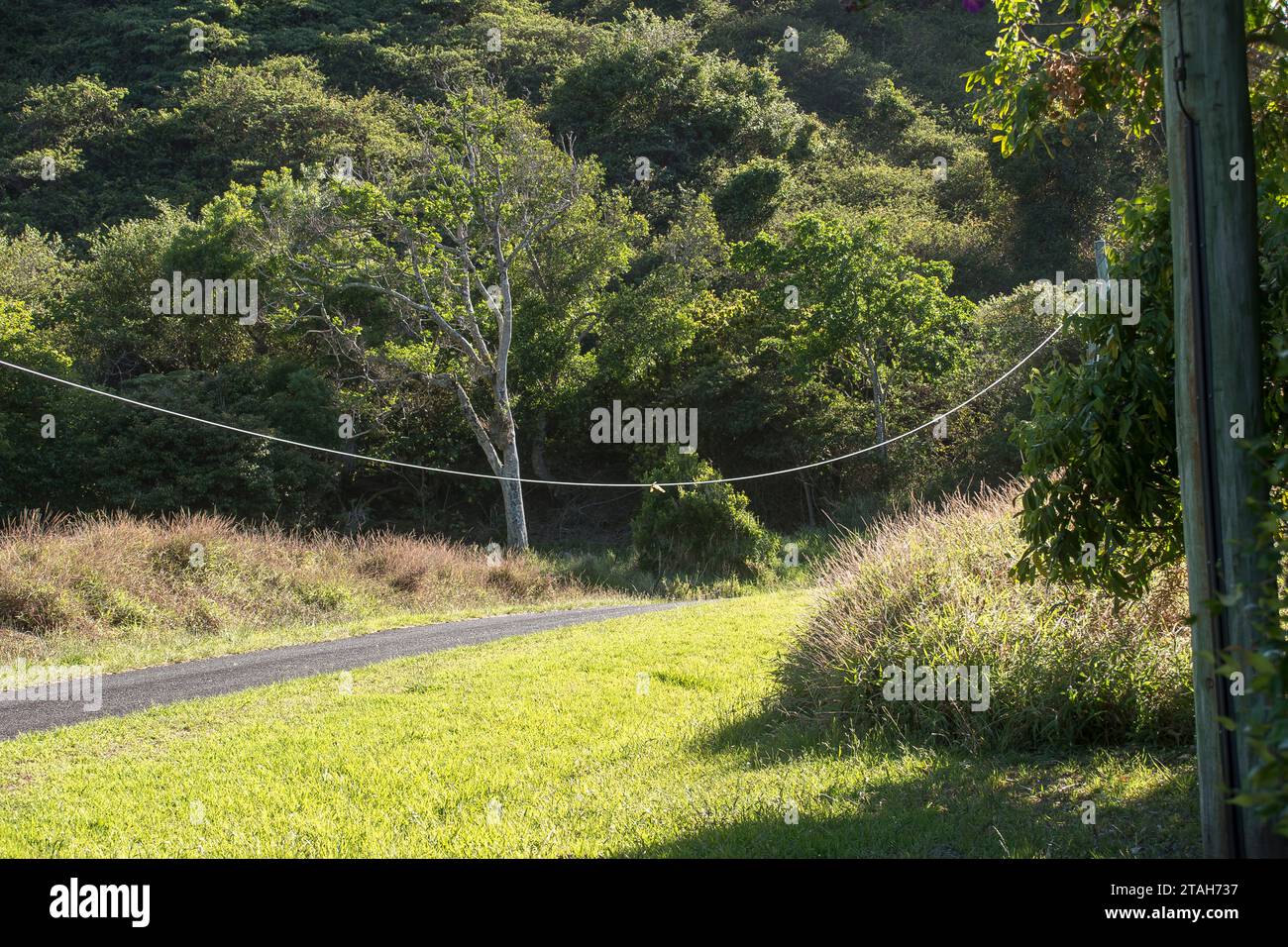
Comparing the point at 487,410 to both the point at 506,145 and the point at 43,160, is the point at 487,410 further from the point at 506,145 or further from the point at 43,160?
the point at 43,160

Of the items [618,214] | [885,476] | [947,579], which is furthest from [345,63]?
[947,579]

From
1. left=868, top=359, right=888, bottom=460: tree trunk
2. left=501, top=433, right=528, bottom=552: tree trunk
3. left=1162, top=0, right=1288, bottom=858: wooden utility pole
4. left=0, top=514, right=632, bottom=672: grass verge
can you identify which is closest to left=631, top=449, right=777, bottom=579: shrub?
left=0, top=514, right=632, bottom=672: grass verge

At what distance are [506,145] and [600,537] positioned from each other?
500 inches

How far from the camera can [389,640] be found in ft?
48.0

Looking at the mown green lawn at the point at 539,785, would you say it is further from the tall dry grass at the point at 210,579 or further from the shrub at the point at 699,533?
the shrub at the point at 699,533

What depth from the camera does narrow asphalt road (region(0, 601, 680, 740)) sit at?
9.68 metres

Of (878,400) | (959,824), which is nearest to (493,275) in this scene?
(878,400)

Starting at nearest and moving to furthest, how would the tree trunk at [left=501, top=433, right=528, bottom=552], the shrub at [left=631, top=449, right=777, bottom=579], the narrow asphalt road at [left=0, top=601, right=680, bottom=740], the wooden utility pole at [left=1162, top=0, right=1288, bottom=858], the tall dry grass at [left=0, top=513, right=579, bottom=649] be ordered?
the wooden utility pole at [left=1162, top=0, right=1288, bottom=858]
the narrow asphalt road at [left=0, top=601, right=680, bottom=740]
the tall dry grass at [left=0, top=513, right=579, bottom=649]
the shrub at [left=631, top=449, right=777, bottom=579]
the tree trunk at [left=501, top=433, right=528, bottom=552]

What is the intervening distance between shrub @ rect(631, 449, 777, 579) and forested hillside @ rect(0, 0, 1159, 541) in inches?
223

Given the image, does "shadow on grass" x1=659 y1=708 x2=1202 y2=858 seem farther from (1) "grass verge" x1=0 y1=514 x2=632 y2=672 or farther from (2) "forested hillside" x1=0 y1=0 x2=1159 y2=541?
(2) "forested hillside" x1=0 y1=0 x2=1159 y2=541

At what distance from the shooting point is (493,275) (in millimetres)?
32719

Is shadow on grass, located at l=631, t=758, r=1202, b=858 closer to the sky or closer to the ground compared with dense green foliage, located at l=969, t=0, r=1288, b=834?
closer to the ground

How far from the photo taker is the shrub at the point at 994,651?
734 cm

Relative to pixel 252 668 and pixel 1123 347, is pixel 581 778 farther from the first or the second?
pixel 252 668
